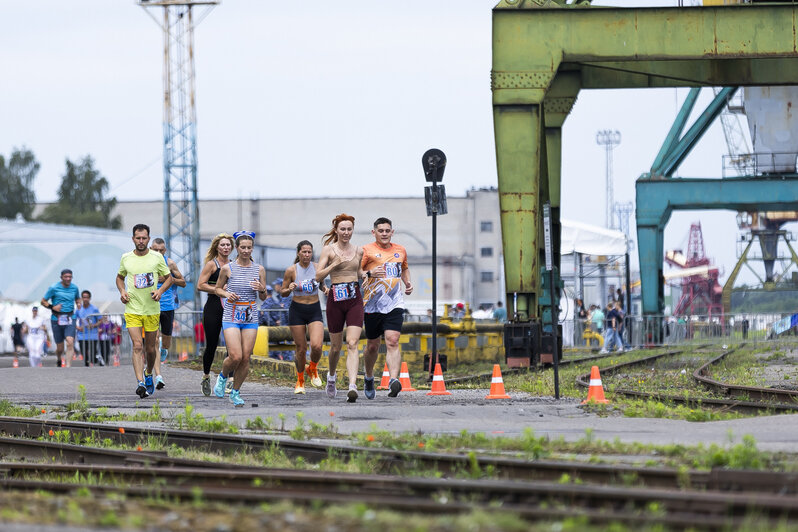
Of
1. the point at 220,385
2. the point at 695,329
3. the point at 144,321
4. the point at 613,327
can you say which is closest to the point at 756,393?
the point at 220,385

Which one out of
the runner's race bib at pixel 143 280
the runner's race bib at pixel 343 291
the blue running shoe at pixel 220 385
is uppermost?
the runner's race bib at pixel 143 280

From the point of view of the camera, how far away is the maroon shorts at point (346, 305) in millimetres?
13578

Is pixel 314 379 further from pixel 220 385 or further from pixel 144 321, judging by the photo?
pixel 144 321

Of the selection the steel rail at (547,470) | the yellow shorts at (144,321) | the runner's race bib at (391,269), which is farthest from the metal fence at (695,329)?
the steel rail at (547,470)

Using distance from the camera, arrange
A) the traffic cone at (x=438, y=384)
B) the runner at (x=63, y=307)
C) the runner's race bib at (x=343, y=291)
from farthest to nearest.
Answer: the runner at (x=63, y=307)
the traffic cone at (x=438, y=384)
the runner's race bib at (x=343, y=291)

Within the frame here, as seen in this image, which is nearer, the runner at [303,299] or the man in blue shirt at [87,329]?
the runner at [303,299]

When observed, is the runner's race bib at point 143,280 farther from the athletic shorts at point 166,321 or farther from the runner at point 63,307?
the runner at point 63,307

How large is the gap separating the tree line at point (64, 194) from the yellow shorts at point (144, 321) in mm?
98897

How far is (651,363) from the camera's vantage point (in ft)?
76.2

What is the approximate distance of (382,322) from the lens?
13820mm

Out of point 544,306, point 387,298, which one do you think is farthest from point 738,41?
point 387,298

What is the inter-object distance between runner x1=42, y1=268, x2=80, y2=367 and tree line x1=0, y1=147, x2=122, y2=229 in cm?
8920

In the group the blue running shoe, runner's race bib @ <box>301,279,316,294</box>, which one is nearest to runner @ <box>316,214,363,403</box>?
runner's race bib @ <box>301,279,316,294</box>

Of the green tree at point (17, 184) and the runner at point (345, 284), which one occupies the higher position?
the green tree at point (17, 184)
